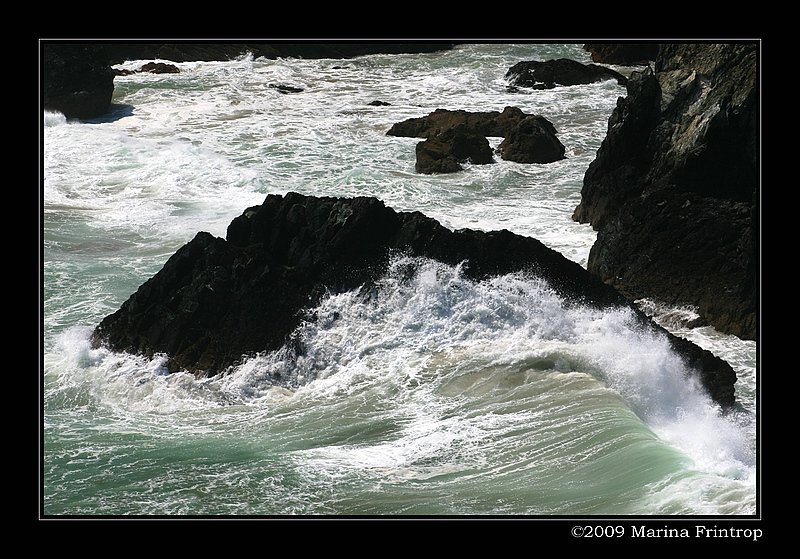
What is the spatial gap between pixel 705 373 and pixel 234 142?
17047mm

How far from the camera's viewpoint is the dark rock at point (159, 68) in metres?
37.5

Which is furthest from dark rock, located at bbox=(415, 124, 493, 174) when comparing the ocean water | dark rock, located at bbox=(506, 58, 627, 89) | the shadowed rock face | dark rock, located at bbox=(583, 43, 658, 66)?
dark rock, located at bbox=(583, 43, 658, 66)

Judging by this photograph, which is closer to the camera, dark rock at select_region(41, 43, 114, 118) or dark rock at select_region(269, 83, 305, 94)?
dark rock at select_region(41, 43, 114, 118)

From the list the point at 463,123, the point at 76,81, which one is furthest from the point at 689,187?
the point at 76,81

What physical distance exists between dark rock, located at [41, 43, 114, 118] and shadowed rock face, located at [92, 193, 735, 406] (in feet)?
57.1

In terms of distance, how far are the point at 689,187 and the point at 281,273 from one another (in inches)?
264

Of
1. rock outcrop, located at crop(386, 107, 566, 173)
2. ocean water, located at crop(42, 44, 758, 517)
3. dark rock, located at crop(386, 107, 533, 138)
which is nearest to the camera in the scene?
ocean water, located at crop(42, 44, 758, 517)

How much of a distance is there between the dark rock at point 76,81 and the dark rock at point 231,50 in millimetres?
5841

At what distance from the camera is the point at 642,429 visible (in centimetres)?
1330

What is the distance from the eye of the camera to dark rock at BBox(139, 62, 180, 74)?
37.5 m

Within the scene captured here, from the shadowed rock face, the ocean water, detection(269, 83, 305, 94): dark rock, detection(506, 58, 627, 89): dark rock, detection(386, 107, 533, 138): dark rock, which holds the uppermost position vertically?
detection(506, 58, 627, 89): dark rock

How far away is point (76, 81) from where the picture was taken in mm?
32688

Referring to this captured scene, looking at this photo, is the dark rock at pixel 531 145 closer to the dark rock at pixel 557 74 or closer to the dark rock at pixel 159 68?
the dark rock at pixel 557 74

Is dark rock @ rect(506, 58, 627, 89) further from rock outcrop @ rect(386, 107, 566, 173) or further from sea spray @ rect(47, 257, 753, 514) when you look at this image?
sea spray @ rect(47, 257, 753, 514)
